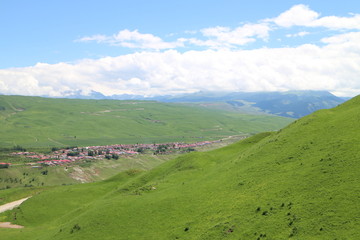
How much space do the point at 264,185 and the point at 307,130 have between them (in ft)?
71.1

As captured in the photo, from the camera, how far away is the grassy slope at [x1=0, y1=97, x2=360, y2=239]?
35.7m

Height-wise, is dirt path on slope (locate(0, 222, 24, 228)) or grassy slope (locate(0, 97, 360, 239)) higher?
grassy slope (locate(0, 97, 360, 239))

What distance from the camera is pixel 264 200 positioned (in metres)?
43.0

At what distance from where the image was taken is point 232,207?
45.1 metres

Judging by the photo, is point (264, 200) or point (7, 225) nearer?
point (264, 200)

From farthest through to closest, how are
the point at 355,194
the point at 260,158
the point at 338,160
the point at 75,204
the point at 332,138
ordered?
the point at 75,204 → the point at 260,158 → the point at 332,138 → the point at 338,160 → the point at 355,194

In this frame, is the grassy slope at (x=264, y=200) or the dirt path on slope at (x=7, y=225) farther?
the dirt path on slope at (x=7, y=225)

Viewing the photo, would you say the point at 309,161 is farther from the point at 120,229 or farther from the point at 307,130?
the point at 120,229

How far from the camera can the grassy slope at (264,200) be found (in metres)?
35.7

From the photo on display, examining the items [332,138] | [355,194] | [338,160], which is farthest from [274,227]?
[332,138]

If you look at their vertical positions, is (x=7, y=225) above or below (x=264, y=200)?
below

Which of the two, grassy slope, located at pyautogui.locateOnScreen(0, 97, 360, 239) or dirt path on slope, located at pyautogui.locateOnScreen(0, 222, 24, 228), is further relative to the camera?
dirt path on slope, located at pyautogui.locateOnScreen(0, 222, 24, 228)

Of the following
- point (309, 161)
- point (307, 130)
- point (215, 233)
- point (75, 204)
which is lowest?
point (75, 204)

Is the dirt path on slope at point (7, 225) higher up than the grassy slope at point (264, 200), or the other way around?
the grassy slope at point (264, 200)
